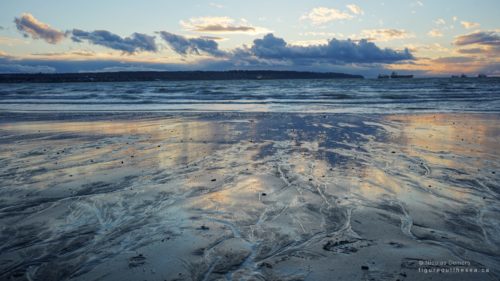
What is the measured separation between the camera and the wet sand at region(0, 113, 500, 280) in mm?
3807

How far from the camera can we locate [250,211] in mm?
5371

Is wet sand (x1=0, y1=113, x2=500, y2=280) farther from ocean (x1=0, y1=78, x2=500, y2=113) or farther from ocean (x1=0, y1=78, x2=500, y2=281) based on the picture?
ocean (x1=0, y1=78, x2=500, y2=113)

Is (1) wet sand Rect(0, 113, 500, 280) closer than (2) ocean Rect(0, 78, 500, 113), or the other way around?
(1) wet sand Rect(0, 113, 500, 280)

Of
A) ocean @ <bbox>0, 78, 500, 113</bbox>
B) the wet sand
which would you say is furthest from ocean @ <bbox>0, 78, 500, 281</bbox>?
ocean @ <bbox>0, 78, 500, 113</bbox>

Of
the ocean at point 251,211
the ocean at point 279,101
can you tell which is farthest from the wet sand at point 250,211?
the ocean at point 279,101

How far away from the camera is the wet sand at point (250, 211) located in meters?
3.81

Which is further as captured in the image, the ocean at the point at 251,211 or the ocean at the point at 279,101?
the ocean at the point at 279,101

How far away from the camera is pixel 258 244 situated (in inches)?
169

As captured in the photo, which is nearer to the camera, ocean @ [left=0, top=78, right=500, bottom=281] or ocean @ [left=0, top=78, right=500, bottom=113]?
ocean @ [left=0, top=78, right=500, bottom=281]

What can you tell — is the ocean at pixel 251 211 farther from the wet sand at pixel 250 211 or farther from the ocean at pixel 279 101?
the ocean at pixel 279 101

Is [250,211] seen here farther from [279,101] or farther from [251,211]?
[279,101]

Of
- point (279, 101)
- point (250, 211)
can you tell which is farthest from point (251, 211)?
point (279, 101)

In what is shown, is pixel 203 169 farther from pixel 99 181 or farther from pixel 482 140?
pixel 482 140

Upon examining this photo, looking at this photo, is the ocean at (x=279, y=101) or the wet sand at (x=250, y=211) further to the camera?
the ocean at (x=279, y=101)
